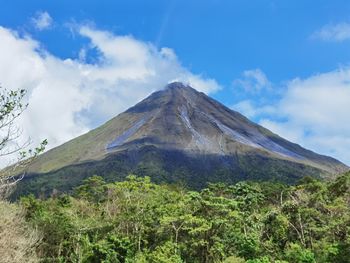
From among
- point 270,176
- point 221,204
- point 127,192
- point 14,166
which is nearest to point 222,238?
point 221,204

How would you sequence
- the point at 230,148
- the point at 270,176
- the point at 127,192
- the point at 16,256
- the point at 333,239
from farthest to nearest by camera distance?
the point at 230,148, the point at 270,176, the point at 127,192, the point at 333,239, the point at 16,256

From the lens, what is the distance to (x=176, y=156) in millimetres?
159875

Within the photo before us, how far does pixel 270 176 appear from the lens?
137 meters

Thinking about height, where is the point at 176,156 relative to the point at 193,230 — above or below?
above

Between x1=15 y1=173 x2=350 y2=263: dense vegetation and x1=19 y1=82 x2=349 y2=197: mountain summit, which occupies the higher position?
x1=19 y1=82 x2=349 y2=197: mountain summit

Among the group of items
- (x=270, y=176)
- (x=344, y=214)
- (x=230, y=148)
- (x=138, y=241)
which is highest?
(x=230, y=148)

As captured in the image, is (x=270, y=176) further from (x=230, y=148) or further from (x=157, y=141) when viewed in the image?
(x=157, y=141)

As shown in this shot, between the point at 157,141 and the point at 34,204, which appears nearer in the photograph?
the point at 34,204

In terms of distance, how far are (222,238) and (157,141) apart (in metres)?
142

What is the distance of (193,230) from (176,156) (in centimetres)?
13003

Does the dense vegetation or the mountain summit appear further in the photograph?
the mountain summit

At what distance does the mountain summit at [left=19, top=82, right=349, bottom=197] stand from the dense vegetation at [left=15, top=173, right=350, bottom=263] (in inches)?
3256

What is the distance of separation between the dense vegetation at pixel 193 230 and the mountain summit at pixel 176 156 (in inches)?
3256

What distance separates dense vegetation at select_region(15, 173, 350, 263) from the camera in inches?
1124
